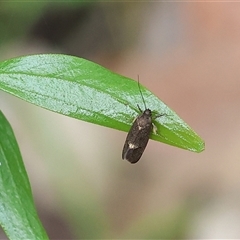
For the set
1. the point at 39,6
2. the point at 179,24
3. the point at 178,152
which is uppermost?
the point at 179,24

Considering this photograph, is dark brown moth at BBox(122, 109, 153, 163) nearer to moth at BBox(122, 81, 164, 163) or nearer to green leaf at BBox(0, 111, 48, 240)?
moth at BBox(122, 81, 164, 163)

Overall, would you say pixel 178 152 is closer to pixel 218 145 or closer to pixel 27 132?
pixel 218 145

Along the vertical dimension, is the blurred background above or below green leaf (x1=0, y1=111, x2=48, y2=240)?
above

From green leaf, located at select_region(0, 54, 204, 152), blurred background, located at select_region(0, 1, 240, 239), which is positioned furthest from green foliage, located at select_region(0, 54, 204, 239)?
blurred background, located at select_region(0, 1, 240, 239)

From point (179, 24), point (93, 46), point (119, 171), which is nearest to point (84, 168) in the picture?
point (119, 171)

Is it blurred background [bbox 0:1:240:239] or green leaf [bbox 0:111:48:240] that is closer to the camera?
green leaf [bbox 0:111:48:240]

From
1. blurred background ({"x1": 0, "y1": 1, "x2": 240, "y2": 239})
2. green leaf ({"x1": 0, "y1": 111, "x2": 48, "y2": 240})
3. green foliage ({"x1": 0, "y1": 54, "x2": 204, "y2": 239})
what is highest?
blurred background ({"x1": 0, "y1": 1, "x2": 240, "y2": 239})
